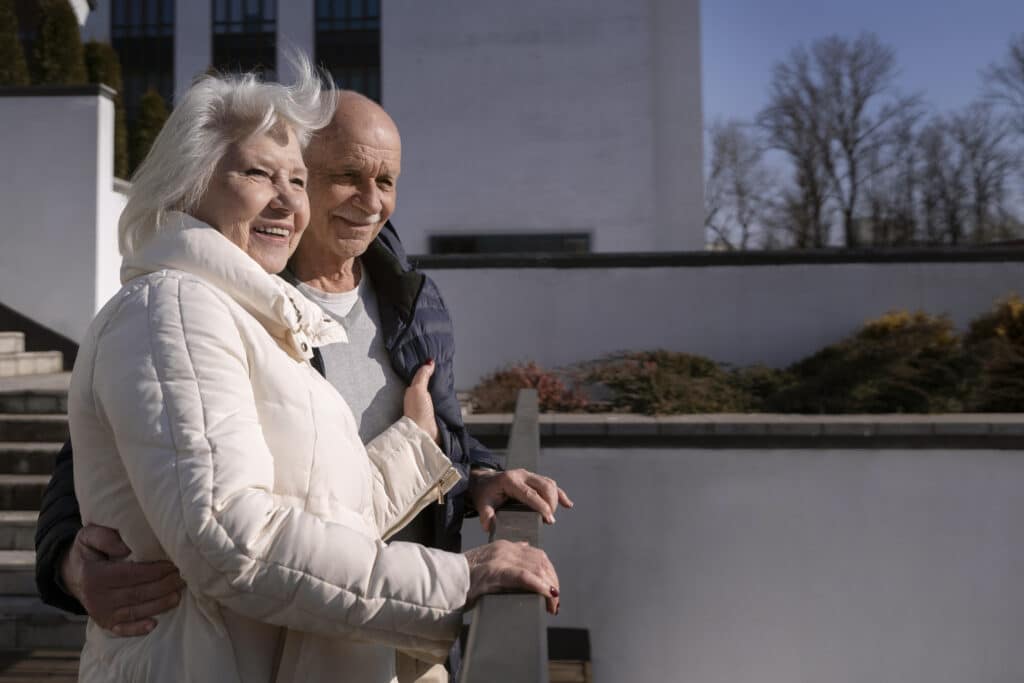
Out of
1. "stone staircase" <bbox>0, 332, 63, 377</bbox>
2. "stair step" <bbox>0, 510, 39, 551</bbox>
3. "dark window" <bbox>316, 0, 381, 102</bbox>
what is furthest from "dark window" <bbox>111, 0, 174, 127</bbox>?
"stair step" <bbox>0, 510, 39, 551</bbox>

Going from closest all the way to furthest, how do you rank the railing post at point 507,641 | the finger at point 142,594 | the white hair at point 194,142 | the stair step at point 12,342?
the railing post at point 507,641 → the finger at point 142,594 → the white hair at point 194,142 → the stair step at point 12,342

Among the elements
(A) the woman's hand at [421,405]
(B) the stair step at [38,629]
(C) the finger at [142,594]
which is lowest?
(B) the stair step at [38,629]

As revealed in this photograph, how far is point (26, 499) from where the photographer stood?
5074 millimetres

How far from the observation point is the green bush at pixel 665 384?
6.41m

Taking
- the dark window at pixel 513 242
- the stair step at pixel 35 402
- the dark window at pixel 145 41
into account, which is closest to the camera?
the stair step at pixel 35 402

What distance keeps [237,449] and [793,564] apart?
463 centimetres

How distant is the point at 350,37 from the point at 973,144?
23.9m

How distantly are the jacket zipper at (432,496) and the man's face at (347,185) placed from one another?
0.56 m

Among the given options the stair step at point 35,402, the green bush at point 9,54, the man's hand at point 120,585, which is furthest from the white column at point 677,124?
the man's hand at point 120,585

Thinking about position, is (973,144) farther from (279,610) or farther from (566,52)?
(279,610)

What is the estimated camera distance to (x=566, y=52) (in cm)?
1819

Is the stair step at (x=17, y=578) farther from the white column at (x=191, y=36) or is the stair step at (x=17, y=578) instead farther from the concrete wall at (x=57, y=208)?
the white column at (x=191, y=36)

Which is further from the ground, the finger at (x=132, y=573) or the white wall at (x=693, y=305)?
the white wall at (x=693, y=305)

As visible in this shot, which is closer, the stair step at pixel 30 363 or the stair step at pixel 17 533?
the stair step at pixel 17 533
